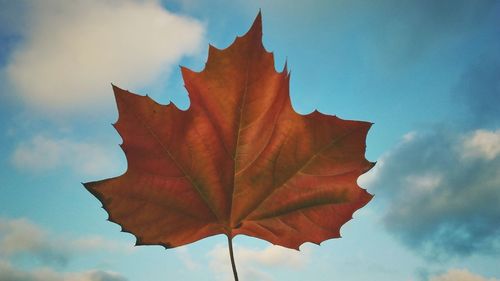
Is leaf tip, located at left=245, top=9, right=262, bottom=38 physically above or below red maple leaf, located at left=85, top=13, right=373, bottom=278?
above

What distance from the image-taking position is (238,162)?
78.2 inches

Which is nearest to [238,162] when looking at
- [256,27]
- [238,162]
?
[238,162]

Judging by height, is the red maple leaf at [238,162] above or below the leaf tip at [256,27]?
below

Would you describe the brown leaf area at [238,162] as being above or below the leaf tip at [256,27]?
below

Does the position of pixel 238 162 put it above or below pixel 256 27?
below

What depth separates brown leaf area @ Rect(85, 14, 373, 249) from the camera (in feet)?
6.05

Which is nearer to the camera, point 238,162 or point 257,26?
point 257,26

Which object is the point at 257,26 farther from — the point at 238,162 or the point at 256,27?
the point at 238,162

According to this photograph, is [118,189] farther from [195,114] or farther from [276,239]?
[276,239]

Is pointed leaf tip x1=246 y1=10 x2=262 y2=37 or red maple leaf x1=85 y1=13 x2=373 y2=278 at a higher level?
pointed leaf tip x1=246 y1=10 x2=262 y2=37

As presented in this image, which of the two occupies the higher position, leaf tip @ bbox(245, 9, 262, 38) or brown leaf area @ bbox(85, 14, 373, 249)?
leaf tip @ bbox(245, 9, 262, 38)

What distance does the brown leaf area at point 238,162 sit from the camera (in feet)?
6.05

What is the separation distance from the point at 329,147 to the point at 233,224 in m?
0.54

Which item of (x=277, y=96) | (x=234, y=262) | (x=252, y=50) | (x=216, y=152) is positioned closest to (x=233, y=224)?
(x=216, y=152)
